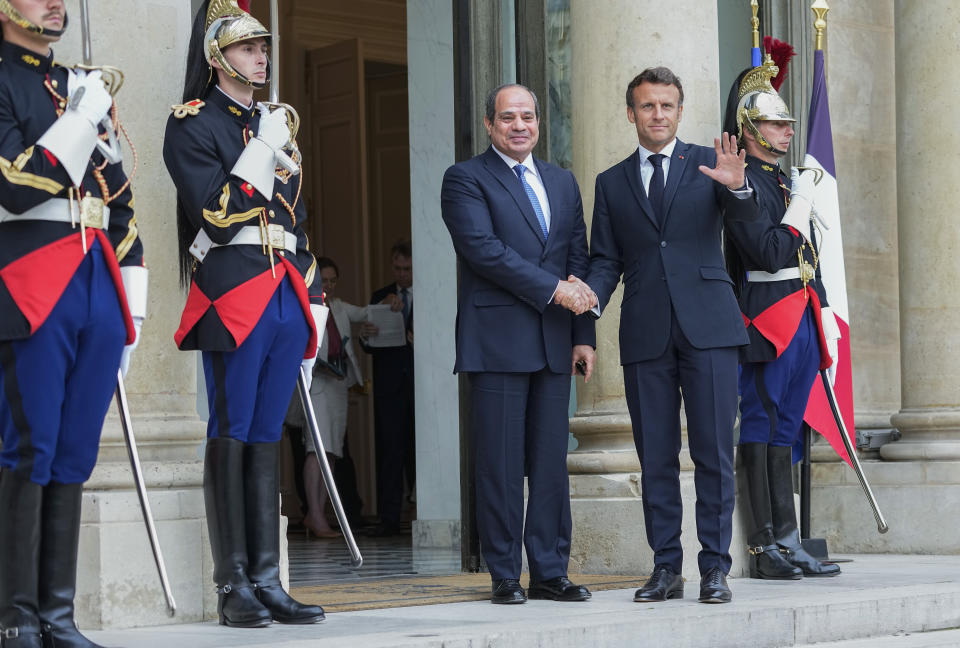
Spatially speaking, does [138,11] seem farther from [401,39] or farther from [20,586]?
[401,39]

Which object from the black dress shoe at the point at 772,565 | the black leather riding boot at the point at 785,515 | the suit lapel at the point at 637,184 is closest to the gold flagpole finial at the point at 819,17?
the black leather riding boot at the point at 785,515

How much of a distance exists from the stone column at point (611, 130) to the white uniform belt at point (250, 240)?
230cm

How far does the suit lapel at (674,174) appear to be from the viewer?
20.1 feet

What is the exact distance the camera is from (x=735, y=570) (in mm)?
7254

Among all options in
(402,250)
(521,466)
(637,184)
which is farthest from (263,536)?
(402,250)

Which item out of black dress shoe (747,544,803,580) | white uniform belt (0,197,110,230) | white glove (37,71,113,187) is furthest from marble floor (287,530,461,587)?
white glove (37,71,113,187)

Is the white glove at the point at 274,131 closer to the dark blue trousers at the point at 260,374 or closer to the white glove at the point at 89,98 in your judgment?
the dark blue trousers at the point at 260,374

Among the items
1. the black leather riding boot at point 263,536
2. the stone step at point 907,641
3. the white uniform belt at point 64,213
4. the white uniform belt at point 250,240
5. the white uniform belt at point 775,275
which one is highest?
the white uniform belt at point 64,213

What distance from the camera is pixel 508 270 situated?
19.5 feet

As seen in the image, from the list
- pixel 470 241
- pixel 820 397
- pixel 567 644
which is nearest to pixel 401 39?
pixel 820 397

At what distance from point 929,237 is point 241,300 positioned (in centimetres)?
501

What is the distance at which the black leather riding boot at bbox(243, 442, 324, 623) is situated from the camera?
5324 mm

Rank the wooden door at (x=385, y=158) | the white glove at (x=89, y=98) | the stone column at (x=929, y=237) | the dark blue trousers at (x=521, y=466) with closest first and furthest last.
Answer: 1. the white glove at (x=89, y=98)
2. the dark blue trousers at (x=521, y=466)
3. the stone column at (x=929, y=237)
4. the wooden door at (x=385, y=158)

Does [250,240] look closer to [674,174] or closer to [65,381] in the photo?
[65,381]
